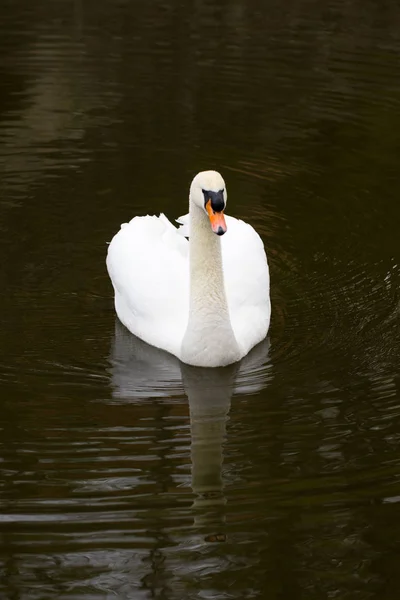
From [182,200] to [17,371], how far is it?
3.76m

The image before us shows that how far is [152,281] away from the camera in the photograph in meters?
9.65

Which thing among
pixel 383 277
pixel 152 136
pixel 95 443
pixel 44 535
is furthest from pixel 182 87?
pixel 44 535

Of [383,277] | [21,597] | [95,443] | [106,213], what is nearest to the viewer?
[21,597]

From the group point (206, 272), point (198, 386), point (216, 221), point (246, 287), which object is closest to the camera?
point (216, 221)

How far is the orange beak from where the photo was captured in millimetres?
8289

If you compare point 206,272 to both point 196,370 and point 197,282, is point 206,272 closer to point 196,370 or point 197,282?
point 197,282

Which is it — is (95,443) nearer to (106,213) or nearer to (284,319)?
(284,319)

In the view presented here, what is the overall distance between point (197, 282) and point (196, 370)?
623mm

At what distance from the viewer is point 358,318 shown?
381 inches

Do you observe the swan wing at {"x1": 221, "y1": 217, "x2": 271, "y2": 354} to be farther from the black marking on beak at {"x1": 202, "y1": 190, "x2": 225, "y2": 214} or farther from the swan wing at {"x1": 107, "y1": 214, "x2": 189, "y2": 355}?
the black marking on beak at {"x1": 202, "y1": 190, "x2": 225, "y2": 214}

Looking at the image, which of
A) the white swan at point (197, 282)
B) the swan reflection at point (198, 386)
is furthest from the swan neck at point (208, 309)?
the swan reflection at point (198, 386)

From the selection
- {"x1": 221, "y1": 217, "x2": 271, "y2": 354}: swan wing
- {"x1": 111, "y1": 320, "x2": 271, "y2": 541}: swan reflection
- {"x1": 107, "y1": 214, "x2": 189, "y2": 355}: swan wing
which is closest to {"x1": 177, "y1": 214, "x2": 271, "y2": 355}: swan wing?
{"x1": 221, "y1": 217, "x2": 271, "y2": 354}: swan wing

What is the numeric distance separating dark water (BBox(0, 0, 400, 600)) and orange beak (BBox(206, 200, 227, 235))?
1.15 m

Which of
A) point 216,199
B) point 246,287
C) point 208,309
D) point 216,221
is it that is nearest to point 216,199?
point 216,199
